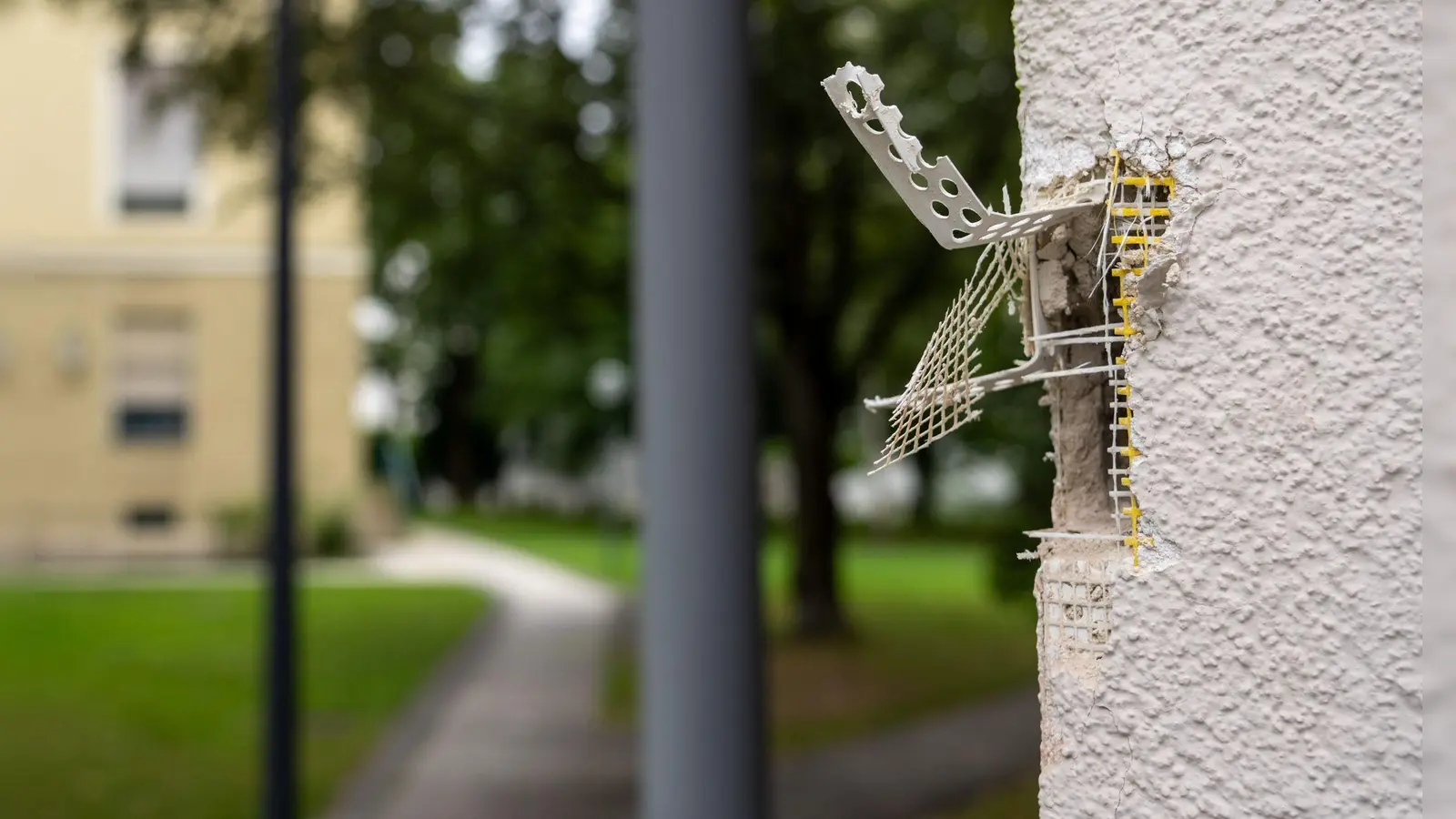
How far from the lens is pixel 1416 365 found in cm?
91

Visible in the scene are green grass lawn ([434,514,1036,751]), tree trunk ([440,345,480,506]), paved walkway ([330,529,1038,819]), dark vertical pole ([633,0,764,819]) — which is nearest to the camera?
dark vertical pole ([633,0,764,819])

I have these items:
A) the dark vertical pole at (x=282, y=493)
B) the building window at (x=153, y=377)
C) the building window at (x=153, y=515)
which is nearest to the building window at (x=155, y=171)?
Result: the building window at (x=153, y=377)

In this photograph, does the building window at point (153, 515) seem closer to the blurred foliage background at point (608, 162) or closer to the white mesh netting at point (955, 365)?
the blurred foliage background at point (608, 162)

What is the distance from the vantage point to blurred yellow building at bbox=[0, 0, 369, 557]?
25625mm

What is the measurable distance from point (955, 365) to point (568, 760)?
9013 mm

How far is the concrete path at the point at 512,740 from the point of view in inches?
327

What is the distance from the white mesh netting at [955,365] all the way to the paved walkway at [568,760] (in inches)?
282

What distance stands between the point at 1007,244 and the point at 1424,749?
483 mm

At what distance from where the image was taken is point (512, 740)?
1035cm

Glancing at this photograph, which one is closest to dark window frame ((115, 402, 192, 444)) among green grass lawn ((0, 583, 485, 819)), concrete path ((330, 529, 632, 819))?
green grass lawn ((0, 583, 485, 819))

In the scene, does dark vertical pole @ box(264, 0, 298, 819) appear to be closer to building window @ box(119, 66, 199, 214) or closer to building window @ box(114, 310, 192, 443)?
building window @ box(119, 66, 199, 214)

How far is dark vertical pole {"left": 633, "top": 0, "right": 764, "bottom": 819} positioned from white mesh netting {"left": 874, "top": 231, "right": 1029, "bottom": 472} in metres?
1.73

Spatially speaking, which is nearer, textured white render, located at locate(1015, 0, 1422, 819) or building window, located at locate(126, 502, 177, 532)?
textured white render, located at locate(1015, 0, 1422, 819)

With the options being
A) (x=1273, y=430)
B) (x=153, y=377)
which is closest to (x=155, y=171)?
(x=153, y=377)
